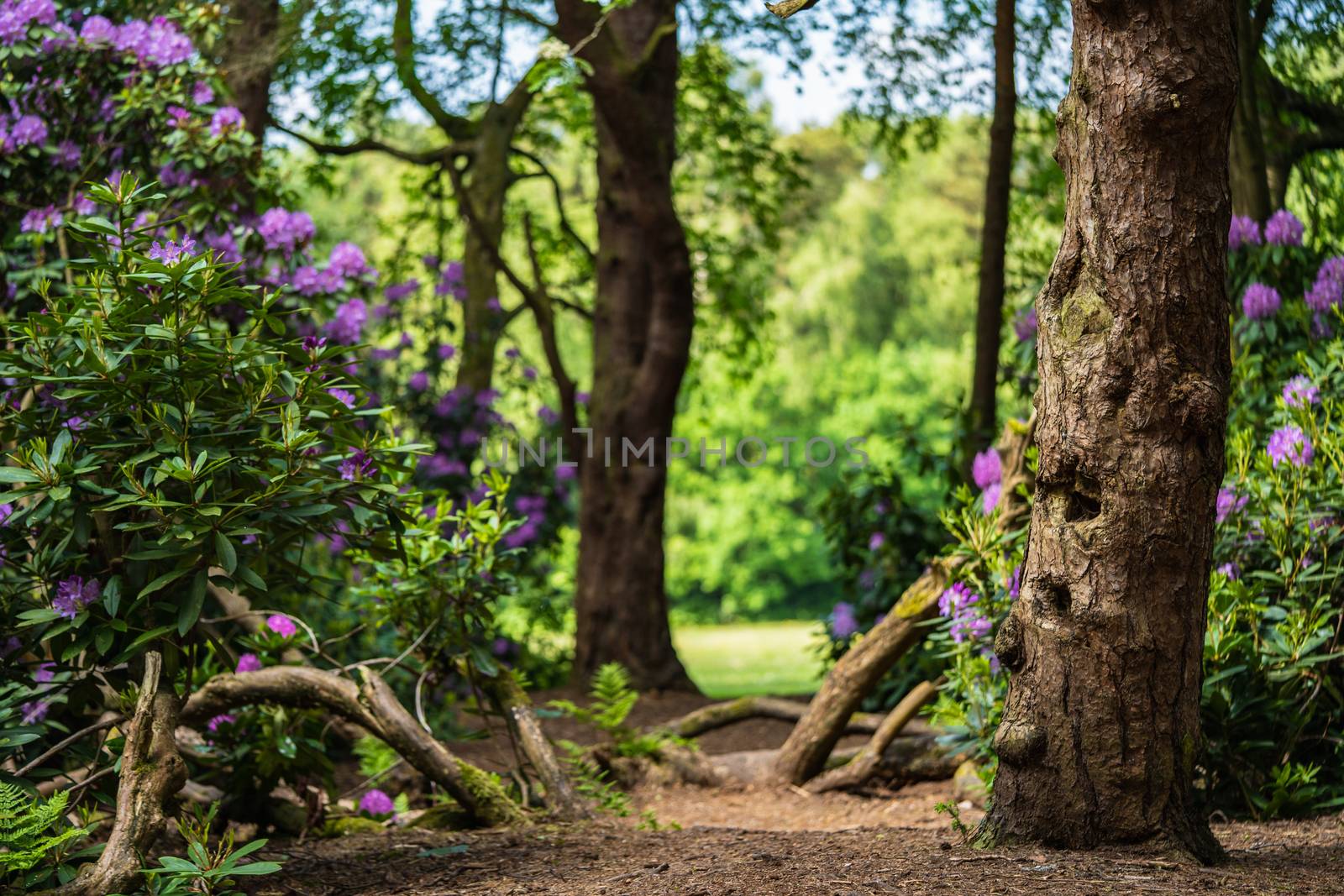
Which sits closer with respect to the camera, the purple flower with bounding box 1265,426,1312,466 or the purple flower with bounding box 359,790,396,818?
the purple flower with bounding box 1265,426,1312,466

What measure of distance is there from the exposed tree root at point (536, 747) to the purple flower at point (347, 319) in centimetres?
182

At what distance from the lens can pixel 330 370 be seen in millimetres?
3949

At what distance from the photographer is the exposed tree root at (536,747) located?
4.52 m

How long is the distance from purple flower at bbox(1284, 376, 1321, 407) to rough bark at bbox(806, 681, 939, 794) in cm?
205

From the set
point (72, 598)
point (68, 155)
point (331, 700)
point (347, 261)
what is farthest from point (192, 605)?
point (68, 155)

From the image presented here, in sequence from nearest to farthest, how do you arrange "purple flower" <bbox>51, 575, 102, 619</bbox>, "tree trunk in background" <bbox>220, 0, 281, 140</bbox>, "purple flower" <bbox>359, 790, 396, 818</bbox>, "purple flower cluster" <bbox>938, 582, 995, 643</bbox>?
"purple flower" <bbox>51, 575, 102, 619</bbox>, "purple flower cluster" <bbox>938, 582, 995, 643</bbox>, "purple flower" <bbox>359, 790, 396, 818</bbox>, "tree trunk in background" <bbox>220, 0, 281, 140</bbox>

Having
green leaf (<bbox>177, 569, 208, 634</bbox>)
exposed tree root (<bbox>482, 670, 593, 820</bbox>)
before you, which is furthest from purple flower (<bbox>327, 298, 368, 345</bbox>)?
green leaf (<bbox>177, 569, 208, 634</bbox>)

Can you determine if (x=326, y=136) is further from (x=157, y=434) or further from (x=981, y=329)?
(x=157, y=434)

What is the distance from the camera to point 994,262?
24.7 ft

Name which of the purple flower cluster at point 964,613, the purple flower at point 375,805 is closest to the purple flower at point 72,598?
the purple flower at point 375,805

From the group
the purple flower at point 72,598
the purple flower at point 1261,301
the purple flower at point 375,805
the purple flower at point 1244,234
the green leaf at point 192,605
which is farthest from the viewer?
the purple flower at point 1244,234

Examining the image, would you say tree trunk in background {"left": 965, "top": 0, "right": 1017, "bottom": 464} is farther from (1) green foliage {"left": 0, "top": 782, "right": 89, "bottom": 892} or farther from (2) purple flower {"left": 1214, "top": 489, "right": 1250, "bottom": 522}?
(1) green foliage {"left": 0, "top": 782, "right": 89, "bottom": 892}

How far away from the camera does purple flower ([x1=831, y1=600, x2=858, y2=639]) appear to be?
7645 millimetres

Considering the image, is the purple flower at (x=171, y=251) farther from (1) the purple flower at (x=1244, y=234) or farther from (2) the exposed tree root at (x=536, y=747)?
(1) the purple flower at (x=1244, y=234)
